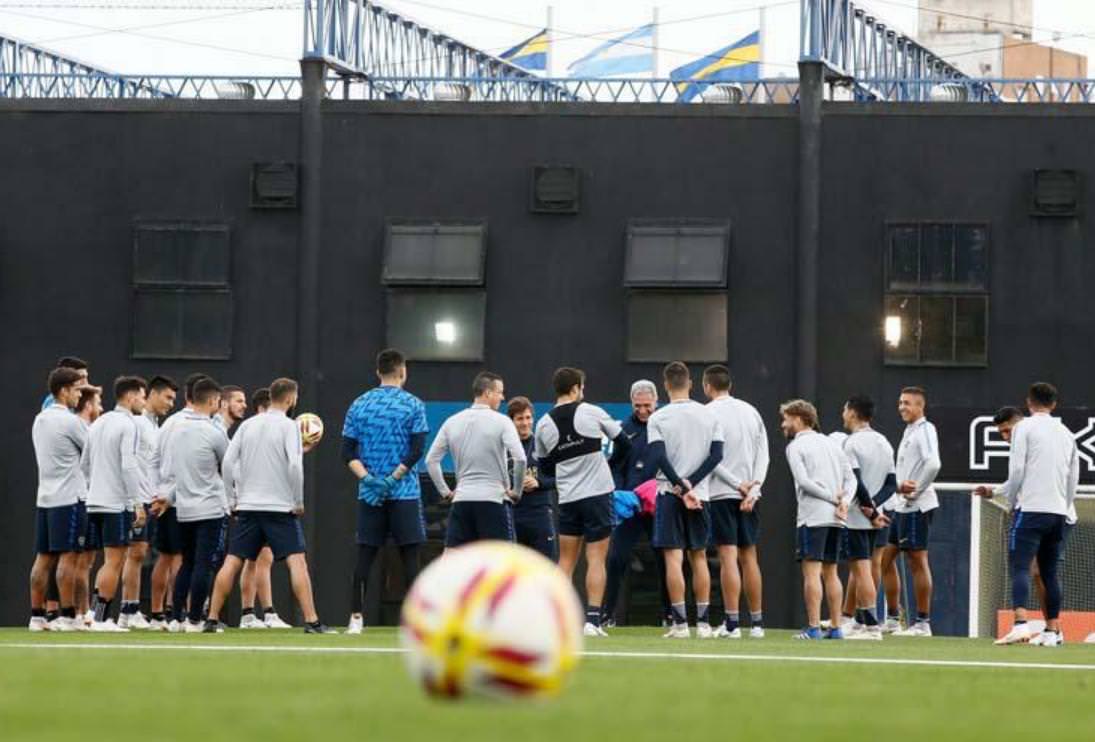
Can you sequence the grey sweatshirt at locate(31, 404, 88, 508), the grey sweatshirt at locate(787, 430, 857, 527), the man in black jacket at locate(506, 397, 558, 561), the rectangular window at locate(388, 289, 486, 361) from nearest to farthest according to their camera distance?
1. the grey sweatshirt at locate(31, 404, 88, 508)
2. the grey sweatshirt at locate(787, 430, 857, 527)
3. the man in black jacket at locate(506, 397, 558, 561)
4. the rectangular window at locate(388, 289, 486, 361)

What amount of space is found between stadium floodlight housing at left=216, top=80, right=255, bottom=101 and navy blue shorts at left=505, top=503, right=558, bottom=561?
31.8 feet

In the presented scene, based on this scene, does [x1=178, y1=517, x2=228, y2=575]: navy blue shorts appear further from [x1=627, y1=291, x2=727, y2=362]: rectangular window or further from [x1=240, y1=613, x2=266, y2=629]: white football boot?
[x1=627, y1=291, x2=727, y2=362]: rectangular window

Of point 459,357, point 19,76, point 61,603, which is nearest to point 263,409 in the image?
point 61,603

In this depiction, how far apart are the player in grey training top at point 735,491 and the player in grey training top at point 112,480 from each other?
4.49 metres

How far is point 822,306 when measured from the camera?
1046 inches

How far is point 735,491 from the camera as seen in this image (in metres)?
18.4

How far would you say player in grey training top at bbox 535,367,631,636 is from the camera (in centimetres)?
1839

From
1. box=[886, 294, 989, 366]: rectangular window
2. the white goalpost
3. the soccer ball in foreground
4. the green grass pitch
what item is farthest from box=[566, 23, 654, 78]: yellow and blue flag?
the soccer ball in foreground

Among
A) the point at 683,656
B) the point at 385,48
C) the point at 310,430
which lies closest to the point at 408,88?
the point at 385,48

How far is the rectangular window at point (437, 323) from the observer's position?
2692cm

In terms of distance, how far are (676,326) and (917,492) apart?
7.13m

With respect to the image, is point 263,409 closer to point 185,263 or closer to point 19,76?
point 185,263

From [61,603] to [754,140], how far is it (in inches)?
451

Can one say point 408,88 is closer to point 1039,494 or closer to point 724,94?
point 724,94
